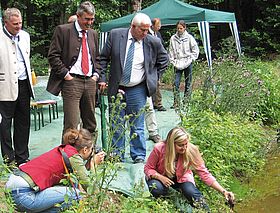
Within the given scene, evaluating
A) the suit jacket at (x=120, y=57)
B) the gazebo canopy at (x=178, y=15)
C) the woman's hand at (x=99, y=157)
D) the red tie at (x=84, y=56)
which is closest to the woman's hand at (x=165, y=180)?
the woman's hand at (x=99, y=157)

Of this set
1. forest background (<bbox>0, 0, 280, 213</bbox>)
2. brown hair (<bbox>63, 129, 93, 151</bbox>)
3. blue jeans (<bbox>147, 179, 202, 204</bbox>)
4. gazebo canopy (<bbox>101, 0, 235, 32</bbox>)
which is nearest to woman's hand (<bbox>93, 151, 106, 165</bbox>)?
brown hair (<bbox>63, 129, 93, 151</bbox>)

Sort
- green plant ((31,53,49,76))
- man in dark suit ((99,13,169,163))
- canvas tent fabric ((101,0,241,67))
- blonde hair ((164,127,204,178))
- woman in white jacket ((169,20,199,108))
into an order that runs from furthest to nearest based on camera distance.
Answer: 1. green plant ((31,53,49,76))
2. canvas tent fabric ((101,0,241,67))
3. woman in white jacket ((169,20,199,108))
4. man in dark suit ((99,13,169,163))
5. blonde hair ((164,127,204,178))

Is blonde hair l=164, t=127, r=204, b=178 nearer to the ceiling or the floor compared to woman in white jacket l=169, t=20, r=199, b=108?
nearer to the floor

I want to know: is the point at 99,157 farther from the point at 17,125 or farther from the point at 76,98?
the point at 17,125

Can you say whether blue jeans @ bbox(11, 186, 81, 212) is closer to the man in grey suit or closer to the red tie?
the man in grey suit

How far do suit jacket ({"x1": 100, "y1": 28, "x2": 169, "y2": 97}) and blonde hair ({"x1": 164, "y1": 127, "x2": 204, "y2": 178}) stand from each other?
0.92 metres

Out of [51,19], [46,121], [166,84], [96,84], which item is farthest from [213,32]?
[96,84]

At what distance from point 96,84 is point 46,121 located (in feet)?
7.97

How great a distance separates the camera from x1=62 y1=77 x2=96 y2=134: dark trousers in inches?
176

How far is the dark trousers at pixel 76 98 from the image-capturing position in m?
4.48

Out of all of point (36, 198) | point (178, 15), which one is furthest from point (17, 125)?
point (178, 15)

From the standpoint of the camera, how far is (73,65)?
4.48m

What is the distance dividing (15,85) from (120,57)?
0.99 meters

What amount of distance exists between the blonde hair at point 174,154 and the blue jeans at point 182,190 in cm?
12
